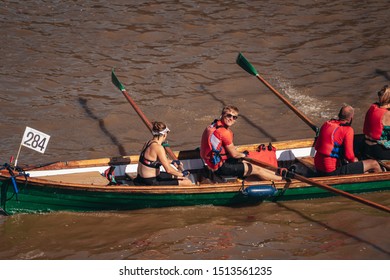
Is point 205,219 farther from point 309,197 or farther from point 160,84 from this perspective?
point 160,84

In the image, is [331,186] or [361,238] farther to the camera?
[331,186]

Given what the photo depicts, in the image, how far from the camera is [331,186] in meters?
10.9

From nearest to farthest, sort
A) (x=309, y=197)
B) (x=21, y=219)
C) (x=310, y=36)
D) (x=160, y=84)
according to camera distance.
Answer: (x=21, y=219)
(x=309, y=197)
(x=160, y=84)
(x=310, y=36)

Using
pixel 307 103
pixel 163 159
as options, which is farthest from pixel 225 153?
pixel 307 103

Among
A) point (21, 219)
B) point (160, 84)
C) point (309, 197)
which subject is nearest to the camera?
point (21, 219)

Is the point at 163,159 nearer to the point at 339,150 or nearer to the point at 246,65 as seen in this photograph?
the point at 339,150

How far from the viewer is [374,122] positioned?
→ 1113cm

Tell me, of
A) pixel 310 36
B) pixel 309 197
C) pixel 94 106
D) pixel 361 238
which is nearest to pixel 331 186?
pixel 309 197

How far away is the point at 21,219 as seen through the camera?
1054cm

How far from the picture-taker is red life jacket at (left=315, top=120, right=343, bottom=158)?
10.6 meters
